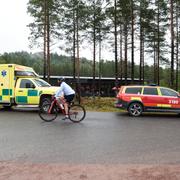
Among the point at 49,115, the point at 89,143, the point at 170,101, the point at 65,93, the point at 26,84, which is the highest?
the point at 26,84

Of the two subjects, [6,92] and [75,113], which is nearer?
[75,113]

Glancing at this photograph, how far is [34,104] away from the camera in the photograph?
18422 millimetres

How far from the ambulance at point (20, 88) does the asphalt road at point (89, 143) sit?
4.86 metres

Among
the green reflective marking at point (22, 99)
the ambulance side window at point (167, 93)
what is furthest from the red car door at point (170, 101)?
the green reflective marking at point (22, 99)

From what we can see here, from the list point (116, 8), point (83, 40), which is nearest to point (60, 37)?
point (83, 40)

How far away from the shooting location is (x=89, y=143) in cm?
921

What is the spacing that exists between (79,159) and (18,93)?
39.9 feet

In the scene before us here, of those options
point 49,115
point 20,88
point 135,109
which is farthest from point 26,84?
point 135,109

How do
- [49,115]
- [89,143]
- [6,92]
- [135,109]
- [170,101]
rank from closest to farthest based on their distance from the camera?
[89,143], [49,115], [170,101], [135,109], [6,92]

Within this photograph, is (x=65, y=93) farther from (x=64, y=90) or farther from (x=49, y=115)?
(x=49, y=115)

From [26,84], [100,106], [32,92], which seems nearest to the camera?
[32,92]

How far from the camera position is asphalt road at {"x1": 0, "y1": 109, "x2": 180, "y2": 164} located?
739 centimetres

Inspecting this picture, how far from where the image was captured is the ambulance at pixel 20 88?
18.2 meters

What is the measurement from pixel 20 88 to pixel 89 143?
10.5m
